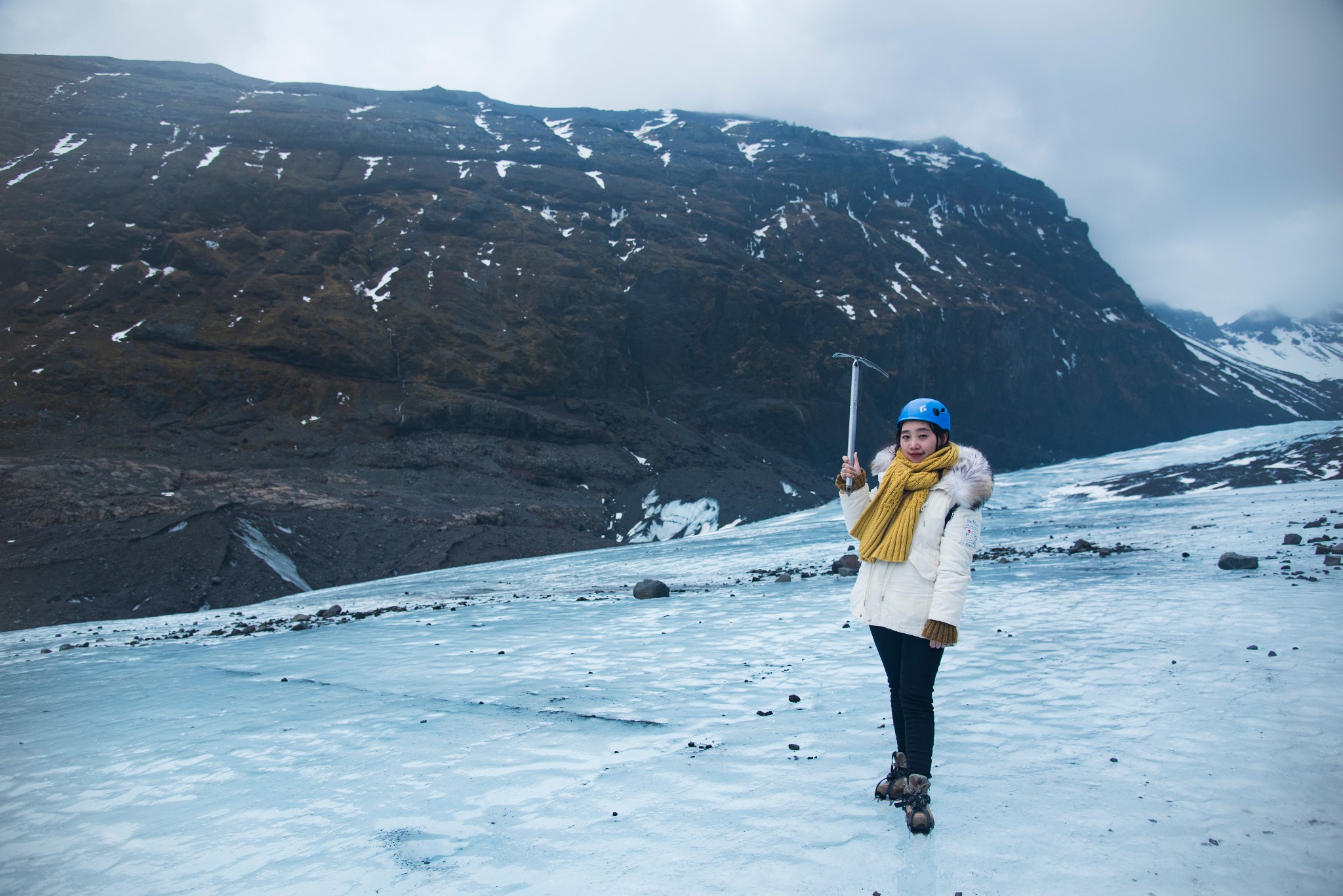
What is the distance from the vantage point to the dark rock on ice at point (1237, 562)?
13.7 m

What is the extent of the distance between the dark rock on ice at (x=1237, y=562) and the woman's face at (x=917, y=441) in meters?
13.1

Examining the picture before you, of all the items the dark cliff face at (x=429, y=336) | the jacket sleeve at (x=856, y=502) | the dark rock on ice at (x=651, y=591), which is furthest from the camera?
the dark cliff face at (x=429, y=336)

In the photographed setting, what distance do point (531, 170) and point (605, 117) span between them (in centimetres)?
9087

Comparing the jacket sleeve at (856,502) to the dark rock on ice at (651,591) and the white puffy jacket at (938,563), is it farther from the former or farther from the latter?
the dark rock on ice at (651,591)

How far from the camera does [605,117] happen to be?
176 m

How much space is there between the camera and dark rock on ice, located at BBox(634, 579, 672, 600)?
16.4 meters

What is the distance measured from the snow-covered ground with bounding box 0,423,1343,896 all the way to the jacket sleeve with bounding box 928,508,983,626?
131 centimetres

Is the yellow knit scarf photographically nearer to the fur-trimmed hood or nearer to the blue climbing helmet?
the fur-trimmed hood

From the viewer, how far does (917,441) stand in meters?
4.54

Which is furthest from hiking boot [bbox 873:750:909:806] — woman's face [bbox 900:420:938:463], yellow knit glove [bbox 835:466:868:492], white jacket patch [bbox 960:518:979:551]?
woman's face [bbox 900:420:938:463]

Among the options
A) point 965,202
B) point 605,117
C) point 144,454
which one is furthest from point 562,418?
point 605,117

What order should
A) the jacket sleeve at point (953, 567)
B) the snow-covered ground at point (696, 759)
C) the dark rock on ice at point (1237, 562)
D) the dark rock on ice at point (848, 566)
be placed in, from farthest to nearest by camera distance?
the dark rock on ice at point (848, 566)
the dark rock on ice at point (1237, 562)
the jacket sleeve at point (953, 567)
the snow-covered ground at point (696, 759)

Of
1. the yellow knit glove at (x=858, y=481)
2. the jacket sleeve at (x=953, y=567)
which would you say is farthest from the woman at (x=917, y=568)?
the yellow knit glove at (x=858, y=481)

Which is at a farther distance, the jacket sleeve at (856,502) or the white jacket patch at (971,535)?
the jacket sleeve at (856,502)
